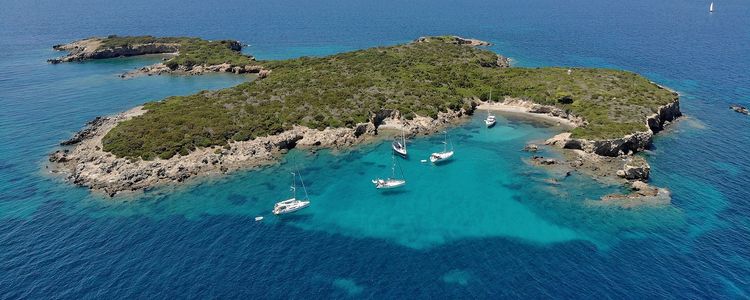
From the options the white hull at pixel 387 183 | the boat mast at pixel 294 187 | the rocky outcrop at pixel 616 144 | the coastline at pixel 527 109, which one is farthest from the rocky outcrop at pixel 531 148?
the boat mast at pixel 294 187

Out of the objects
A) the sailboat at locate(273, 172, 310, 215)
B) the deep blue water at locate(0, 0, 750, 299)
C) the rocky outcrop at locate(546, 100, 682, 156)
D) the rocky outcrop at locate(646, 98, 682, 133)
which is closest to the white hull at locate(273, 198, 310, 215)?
the sailboat at locate(273, 172, 310, 215)

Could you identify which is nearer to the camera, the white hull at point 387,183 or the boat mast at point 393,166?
the white hull at point 387,183

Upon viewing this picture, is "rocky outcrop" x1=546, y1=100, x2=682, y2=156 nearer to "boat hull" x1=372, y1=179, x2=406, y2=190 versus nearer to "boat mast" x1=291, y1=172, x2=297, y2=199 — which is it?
"boat hull" x1=372, y1=179, x2=406, y2=190

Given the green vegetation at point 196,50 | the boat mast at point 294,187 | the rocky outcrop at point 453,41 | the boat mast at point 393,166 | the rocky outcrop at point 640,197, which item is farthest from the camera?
the rocky outcrop at point 453,41

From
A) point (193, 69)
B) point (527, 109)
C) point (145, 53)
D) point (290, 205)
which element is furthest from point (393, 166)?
point (145, 53)

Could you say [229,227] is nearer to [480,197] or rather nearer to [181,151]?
[181,151]

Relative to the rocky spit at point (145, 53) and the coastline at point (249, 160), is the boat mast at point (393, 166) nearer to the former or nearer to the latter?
the coastline at point (249, 160)

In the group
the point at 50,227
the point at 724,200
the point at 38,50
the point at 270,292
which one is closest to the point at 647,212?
the point at 724,200
